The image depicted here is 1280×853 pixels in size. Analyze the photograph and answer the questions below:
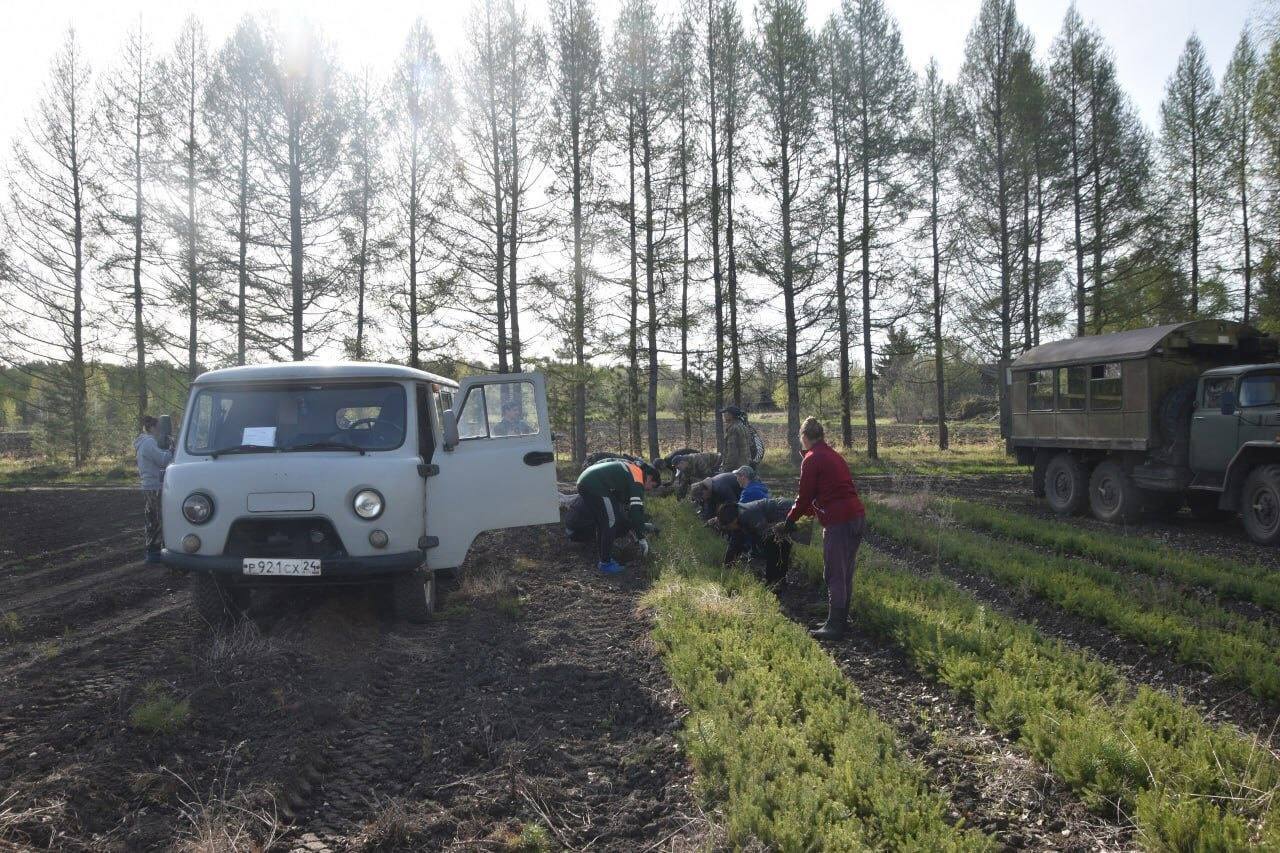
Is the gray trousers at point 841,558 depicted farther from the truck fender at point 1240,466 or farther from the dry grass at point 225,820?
the truck fender at point 1240,466

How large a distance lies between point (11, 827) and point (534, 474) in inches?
170

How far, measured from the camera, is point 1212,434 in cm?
A: 1130

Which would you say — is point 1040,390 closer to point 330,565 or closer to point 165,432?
point 330,565

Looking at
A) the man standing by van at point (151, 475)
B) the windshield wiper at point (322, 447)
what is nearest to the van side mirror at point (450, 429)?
the windshield wiper at point (322, 447)

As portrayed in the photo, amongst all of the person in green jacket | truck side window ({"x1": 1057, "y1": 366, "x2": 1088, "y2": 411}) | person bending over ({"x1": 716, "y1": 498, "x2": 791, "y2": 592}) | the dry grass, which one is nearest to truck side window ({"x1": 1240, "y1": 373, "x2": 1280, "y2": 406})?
truck side window ({"x1": 1057, "y1": 366, "x2": 1088, "y2": 411})

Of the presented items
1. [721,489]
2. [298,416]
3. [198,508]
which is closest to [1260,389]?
[721,489]

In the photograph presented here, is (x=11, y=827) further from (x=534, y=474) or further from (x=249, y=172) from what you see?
(x=249, y=172)

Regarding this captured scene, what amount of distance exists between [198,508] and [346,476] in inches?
44.1

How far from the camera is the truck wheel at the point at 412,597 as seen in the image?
664 centimetres

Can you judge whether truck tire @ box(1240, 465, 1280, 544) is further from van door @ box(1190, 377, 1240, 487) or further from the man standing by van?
the man standing by van

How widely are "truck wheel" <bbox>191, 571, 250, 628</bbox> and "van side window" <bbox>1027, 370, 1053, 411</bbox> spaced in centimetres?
1366

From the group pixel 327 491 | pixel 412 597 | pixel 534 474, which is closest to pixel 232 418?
pixel 327 491

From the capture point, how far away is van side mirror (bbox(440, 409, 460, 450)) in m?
6.53

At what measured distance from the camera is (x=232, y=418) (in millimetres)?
6449
